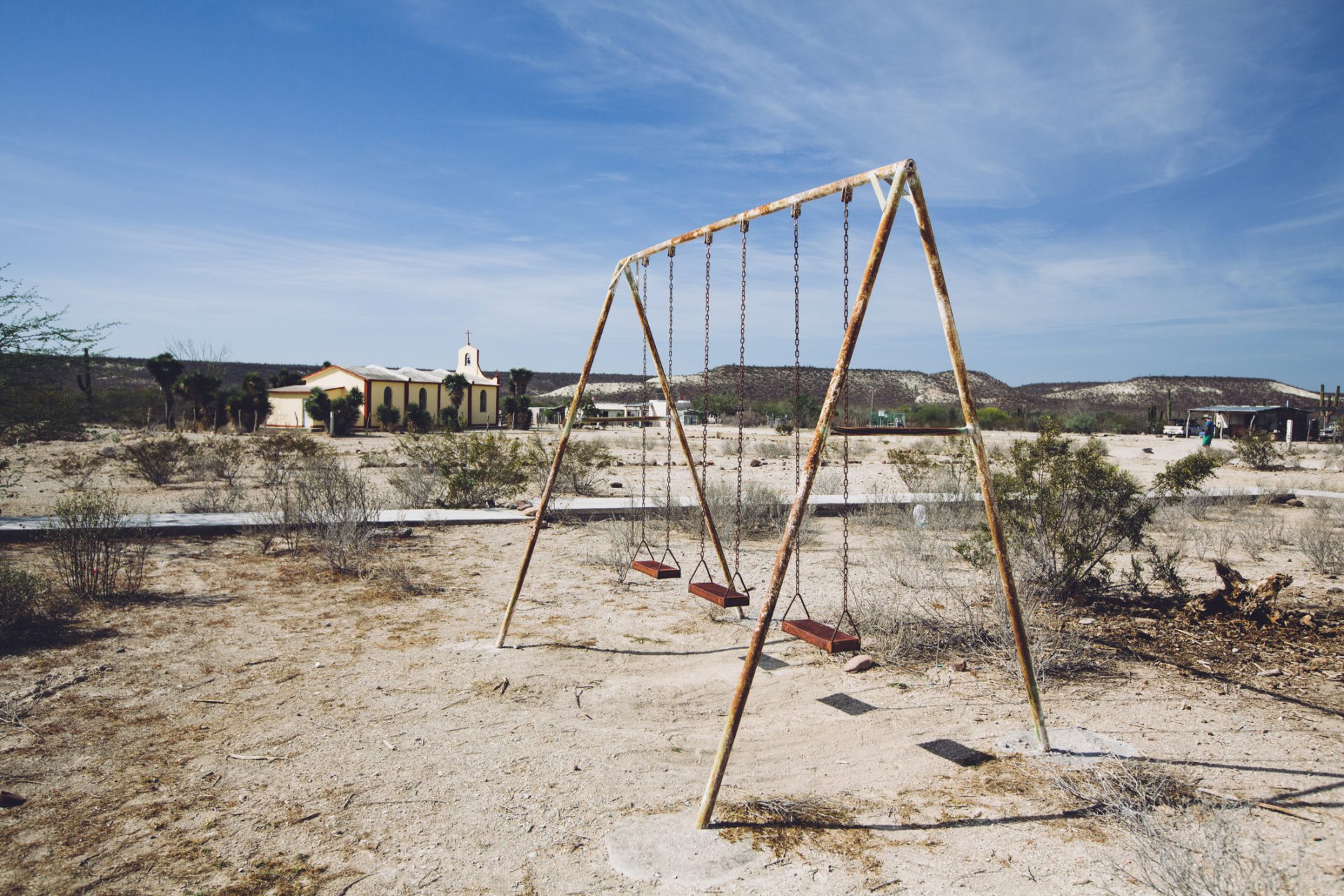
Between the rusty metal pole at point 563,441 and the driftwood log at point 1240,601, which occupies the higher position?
the rusty metal pole at point 563,441

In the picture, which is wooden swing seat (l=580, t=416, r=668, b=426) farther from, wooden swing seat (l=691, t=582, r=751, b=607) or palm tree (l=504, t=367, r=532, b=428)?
palm tree (l=504, t=367, r=532, b=428)

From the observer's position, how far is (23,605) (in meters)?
5.89

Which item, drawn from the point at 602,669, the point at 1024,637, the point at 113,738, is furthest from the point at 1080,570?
the point at 113,738

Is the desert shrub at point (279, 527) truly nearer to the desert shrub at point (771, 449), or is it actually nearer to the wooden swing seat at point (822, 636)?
the wooden swing seat at point (822, 636)

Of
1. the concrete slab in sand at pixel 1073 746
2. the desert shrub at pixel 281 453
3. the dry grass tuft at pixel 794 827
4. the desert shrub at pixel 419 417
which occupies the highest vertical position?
the desert shrub at pixel 419 417

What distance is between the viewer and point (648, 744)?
4344 mm

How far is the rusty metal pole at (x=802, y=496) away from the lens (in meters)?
3.33

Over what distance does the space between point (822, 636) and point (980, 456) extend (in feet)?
4.14

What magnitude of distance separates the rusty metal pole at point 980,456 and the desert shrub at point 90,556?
7.06 m

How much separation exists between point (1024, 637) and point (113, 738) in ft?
15.7

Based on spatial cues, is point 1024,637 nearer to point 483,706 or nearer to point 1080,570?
point 483,706

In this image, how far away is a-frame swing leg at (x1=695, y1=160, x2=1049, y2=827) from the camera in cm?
335

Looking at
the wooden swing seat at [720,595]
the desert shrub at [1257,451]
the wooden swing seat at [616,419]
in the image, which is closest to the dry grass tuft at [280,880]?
the wooden swing seat at [720,595]

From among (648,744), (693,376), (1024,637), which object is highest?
(693,376)
